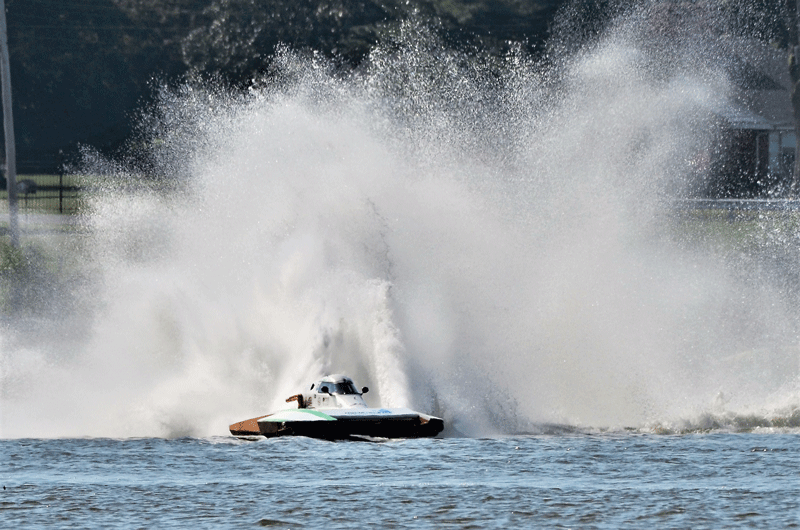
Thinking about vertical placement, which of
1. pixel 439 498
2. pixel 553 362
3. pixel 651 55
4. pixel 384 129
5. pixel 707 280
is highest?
pixel 651 55

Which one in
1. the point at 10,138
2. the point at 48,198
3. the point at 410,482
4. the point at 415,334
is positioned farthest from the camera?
the point at 48,198

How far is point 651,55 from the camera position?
4978 cm

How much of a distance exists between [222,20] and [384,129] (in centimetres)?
3422

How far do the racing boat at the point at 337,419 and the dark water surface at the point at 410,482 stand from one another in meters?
0.29

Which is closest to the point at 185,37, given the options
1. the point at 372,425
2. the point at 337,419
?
the point at 337,419

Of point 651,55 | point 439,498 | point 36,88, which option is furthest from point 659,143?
point 36,88

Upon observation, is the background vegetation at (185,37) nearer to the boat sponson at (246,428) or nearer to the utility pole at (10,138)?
the utility pole at (10,138)

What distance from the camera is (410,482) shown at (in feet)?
65.2

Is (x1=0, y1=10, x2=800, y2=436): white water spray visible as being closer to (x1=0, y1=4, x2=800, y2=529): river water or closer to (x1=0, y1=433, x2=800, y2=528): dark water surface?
(x1=0, y1=4, x2=800, y2=529): river water

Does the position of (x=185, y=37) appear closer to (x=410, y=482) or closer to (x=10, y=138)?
(x=10, y=138)

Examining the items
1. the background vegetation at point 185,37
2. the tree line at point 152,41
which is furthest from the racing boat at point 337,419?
the tree line at point 152,41

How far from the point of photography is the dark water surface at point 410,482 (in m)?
17.6

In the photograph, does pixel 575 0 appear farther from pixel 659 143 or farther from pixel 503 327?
pixel 503 327

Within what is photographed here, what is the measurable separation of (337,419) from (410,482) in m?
3.31
